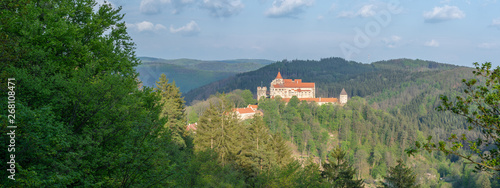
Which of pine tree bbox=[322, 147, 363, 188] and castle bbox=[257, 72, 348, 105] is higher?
castle bbox=[257, 72, 348, 105]

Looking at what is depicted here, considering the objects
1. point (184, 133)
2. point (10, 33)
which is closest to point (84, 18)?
point (10, 33)

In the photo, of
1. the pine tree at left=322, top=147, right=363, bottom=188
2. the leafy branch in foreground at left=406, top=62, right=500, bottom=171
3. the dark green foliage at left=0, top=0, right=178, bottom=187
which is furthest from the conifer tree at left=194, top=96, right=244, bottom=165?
the leafy branch in foreground at left=406, top=62, right=500, bottom=171

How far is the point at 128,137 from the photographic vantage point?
8781 millimetres

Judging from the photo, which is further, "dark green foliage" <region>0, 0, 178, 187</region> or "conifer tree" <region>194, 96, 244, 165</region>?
"conifer tree" <region>194, 96, 244, 165</region>

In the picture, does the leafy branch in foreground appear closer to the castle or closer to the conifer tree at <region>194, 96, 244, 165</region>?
the conifer tree at <region>194, 96, 244, 165</region>

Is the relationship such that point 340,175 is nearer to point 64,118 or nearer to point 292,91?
point 64,118

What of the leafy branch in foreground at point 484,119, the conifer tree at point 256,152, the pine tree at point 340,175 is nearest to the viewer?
the leafy branch in foreground at point 484,119

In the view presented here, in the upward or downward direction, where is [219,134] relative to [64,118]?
downward

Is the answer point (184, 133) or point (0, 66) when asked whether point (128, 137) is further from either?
point (184, 133)

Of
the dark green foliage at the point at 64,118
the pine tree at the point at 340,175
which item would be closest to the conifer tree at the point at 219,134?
the pine tree at the point at 340,175

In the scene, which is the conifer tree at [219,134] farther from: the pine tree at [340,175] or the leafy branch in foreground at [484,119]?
the leafy branch in foreground at [484,119]

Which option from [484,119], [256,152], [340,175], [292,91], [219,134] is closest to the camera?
[484,119]

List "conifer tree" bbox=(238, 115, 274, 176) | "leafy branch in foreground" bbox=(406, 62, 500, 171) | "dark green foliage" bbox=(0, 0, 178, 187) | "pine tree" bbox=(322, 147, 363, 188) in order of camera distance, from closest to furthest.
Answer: "dark green foliage" bbox=(0, 0, 178, 187)
"leafy branch in foreground" bbox=(406, 62, 500, 171)
"conifer tree" bbox=(238, 115, 274, 176)
"pine tree" bbox=(322, 147, 363, 188)

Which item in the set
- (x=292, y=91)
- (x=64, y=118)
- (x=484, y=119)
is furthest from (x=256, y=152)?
(x=292, y=91)
